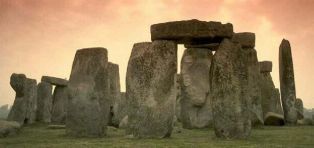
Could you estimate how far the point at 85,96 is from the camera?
12633 millimetres

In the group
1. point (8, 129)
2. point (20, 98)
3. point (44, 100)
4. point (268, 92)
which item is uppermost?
point (268, 92)

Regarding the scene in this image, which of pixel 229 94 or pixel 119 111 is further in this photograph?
pixel 119 111

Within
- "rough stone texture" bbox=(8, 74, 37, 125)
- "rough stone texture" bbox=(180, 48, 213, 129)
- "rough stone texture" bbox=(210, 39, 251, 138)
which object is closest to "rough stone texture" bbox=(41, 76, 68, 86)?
"rough stone texture" bbox=(8, 74, 37, 125)

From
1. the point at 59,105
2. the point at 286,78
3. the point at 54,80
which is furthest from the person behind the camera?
the point at 54,80

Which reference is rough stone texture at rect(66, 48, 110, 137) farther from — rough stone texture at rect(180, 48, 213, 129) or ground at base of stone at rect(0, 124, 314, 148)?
rough stone texture at rect(180, 48, 213, 129)

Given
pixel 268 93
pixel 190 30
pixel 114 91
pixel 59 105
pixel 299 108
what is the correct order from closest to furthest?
pixel 190 30 < pixel 114 91 < pixel 268 93 < pixel 59 105 < pixel 299 108

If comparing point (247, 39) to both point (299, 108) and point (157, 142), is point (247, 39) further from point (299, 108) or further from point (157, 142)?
point (299, 108)

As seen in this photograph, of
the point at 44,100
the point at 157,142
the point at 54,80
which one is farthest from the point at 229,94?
the point at 44,100

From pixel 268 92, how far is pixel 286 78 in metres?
1.07

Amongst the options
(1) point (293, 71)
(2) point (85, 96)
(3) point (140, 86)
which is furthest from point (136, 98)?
(1) point (293, 71)

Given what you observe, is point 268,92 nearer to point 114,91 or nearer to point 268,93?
point 268,93

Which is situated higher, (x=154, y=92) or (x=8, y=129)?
(x=154, y=92)

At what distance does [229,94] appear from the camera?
12062mm

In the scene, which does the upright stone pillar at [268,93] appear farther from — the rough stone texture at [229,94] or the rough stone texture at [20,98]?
the rough stone texture at [20,98]
